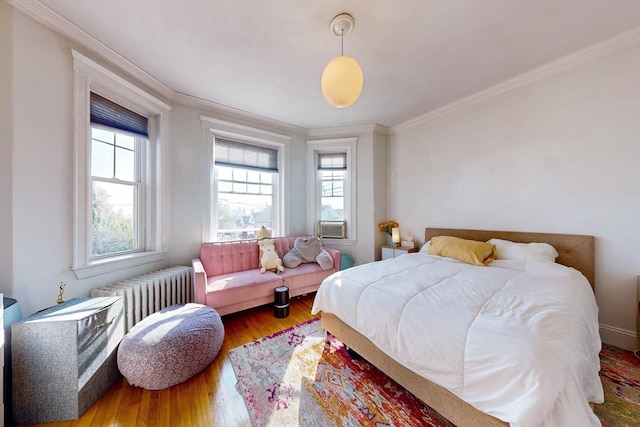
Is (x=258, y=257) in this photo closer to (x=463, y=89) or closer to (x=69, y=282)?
(x=69, y=282)

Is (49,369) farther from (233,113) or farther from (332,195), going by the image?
(332,195)

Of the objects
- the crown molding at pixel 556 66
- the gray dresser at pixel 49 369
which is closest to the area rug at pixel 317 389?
the gray dresser at pixel 49 369

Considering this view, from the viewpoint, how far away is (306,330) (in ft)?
7.50

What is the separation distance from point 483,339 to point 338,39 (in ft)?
7.71

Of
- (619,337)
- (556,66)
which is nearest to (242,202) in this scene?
(556,66)

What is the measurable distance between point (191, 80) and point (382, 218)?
3.35 m

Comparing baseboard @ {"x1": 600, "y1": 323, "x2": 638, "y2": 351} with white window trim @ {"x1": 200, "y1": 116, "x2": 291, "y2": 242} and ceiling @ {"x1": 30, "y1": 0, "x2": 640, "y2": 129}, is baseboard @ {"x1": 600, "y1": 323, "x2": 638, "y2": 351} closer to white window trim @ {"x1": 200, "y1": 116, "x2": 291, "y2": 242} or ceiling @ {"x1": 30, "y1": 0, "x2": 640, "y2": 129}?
ceiling @ {"x1": 30, "y1": 0, "x2": 640, "y2": 129}

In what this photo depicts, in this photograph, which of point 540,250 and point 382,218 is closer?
point 540,250

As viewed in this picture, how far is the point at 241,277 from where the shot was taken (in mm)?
2656

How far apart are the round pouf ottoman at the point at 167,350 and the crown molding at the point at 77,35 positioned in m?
2.41

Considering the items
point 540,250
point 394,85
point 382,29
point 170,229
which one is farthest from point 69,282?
point 540,250

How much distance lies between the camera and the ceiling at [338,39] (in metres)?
1.60

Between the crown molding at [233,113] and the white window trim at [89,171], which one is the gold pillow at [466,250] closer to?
the crown molding at [233,113]

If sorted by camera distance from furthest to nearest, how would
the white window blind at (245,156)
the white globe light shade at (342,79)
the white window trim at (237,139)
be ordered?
the white window blind at (245,156)
the white window trim at (237,139)
the white globe light shade at (342,79)
